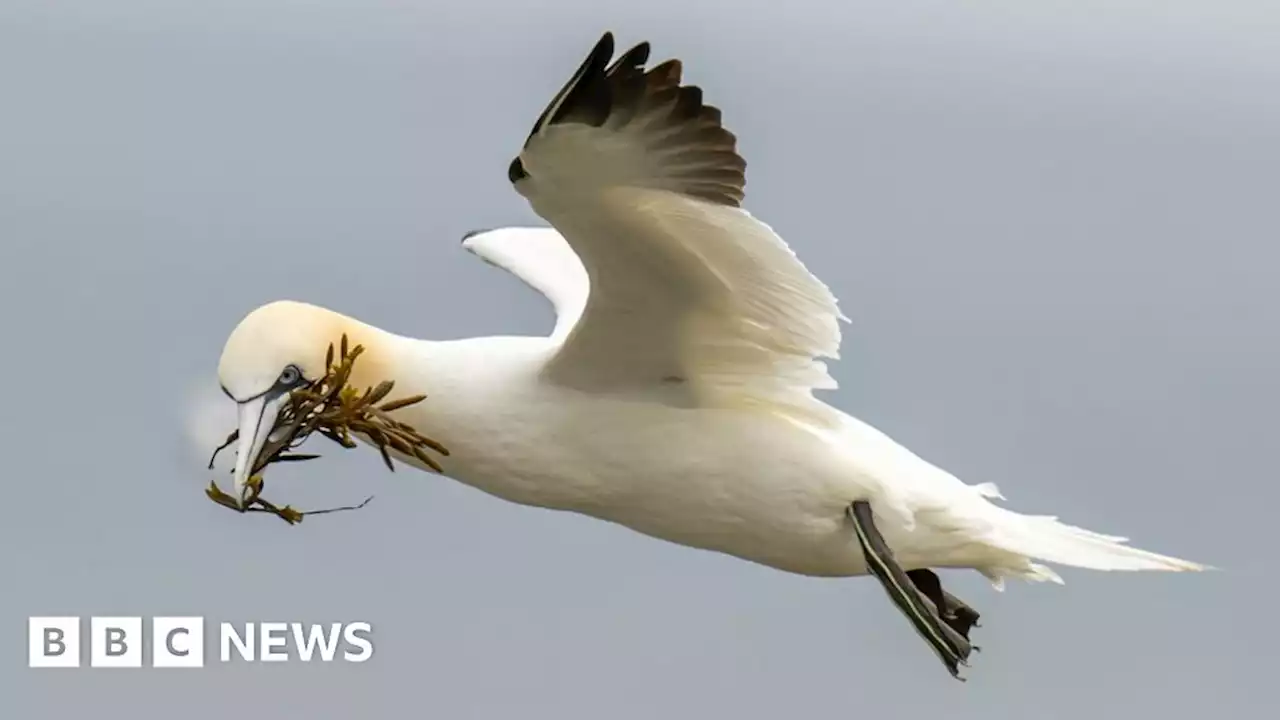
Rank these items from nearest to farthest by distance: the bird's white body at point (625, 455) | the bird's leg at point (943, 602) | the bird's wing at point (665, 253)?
the bird's wing at point (665, 253) < the bird's white body at point (625, 455) < the bird's leg at point (943, 602)

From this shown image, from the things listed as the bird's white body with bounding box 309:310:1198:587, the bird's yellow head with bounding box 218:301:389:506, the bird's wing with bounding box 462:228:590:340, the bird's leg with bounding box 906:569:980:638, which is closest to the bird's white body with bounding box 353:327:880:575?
the bird's white body with bounding box 309:310:1198:587

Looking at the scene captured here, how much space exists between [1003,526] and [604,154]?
89.9 inches

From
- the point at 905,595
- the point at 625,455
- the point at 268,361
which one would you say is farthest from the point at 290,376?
the point at 905,595

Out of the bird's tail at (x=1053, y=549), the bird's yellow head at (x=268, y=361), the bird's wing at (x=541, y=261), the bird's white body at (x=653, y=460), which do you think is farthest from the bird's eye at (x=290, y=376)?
the bird's tail at (x=1053, y=549)

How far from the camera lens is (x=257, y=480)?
6516mm

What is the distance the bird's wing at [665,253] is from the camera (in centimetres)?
586

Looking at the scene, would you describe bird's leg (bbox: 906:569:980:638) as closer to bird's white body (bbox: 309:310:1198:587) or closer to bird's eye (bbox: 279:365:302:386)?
bird's white body (bbox: 309:310:1198:587)

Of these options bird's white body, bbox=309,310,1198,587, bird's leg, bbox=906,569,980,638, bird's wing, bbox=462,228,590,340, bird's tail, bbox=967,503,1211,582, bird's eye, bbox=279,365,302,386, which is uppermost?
bird's wing, bbox=462,228,590,340

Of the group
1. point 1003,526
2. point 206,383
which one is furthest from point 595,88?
point 1003,526

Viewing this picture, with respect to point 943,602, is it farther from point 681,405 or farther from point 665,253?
point 665,253

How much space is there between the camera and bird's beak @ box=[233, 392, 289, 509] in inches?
258

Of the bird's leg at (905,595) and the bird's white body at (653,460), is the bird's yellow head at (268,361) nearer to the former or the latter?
the bird's white body at (653,460)

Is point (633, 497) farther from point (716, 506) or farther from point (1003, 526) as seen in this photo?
point (1003, 526)

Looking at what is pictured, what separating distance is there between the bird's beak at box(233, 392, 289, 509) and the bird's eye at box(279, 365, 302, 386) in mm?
37
